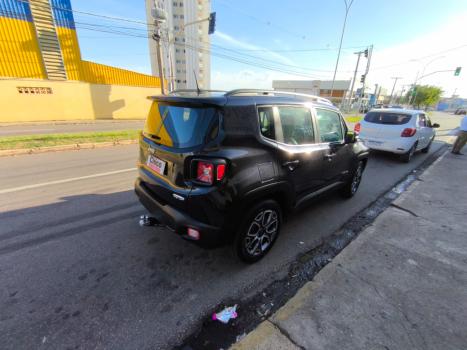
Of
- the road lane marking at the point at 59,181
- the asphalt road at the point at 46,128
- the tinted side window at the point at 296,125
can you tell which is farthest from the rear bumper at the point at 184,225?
the asphalt road at the point at 46,128

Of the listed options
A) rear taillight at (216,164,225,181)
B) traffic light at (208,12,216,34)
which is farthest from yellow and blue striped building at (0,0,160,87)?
rear taillight at (216,164,225,181)

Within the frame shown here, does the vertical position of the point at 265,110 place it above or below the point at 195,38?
below

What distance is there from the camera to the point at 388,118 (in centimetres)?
725

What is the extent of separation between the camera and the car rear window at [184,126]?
2020 millimetres

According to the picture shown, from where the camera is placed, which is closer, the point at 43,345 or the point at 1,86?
the point at 43,345

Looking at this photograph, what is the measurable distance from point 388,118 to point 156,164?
310 inches

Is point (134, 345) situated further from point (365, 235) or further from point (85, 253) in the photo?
point (365, 235)

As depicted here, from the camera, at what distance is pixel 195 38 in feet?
173

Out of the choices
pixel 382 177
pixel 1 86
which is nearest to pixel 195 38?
pixel 1 86

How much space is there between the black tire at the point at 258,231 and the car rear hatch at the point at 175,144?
678mm

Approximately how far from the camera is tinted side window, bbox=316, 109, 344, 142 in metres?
3.20

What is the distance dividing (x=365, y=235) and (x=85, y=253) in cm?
373

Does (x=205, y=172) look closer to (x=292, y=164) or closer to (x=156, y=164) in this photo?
(x=156, y=164)

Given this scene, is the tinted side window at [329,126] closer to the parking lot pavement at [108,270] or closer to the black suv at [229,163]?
the black suv at [229,163]
